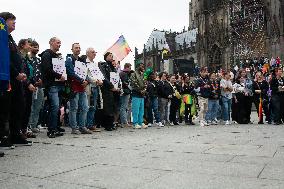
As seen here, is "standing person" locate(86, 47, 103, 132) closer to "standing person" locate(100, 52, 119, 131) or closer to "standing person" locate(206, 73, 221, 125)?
"standing person" locate(100, 52, 119, 131)

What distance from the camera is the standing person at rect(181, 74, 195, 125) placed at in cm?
1261

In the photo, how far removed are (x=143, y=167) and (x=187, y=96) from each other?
29.6ft

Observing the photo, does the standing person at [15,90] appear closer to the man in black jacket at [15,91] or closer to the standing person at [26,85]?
the man in black jacket at [15,91]

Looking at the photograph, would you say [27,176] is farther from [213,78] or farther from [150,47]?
[150,47]

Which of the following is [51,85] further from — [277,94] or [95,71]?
[277,94]

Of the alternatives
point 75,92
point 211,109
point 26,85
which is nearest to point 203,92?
point 211,109

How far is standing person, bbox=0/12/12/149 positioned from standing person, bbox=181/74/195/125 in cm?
789

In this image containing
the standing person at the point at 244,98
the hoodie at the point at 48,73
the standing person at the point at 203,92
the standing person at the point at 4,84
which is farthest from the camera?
the standing person at the point at 244,98

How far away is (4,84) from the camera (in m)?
4.84

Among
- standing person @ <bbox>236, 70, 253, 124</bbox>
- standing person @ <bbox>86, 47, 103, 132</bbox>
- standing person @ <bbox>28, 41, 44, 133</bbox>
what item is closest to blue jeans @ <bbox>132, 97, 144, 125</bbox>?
standing person @ <bbox>86, 47, 103, 132</bbox>

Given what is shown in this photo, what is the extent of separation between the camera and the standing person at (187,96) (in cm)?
1261

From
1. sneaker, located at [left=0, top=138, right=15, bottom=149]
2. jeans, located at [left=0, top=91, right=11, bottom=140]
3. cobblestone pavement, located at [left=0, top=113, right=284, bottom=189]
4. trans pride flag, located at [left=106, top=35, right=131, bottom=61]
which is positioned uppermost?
trans pride flag, located at [left=106, top=35, right=131, bottom=61]

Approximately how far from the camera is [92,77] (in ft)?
28.7

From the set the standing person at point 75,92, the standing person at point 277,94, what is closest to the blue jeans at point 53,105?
the standing person at point 75,92
